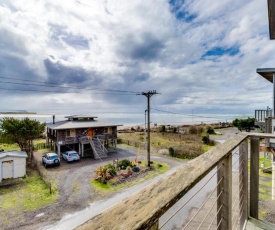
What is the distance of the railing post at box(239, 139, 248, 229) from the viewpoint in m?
2.40

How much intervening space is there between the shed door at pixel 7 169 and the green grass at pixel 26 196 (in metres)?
1.41

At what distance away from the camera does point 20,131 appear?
18047 mm

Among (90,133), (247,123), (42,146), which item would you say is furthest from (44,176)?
(247,123)

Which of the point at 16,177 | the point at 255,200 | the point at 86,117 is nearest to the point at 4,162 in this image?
the point at 16,177

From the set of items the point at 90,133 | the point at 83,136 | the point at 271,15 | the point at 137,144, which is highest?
the point at 271,15

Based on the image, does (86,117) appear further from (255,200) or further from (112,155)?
(255,200)

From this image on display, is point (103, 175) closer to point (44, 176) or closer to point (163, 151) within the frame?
point (44, 176)

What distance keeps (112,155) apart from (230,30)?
16.6m

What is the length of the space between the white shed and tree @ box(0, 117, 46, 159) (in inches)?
142

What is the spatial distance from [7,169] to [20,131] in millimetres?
4561

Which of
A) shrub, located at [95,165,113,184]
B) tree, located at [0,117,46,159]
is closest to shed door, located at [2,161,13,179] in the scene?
tree, located at [0,117,46,159]

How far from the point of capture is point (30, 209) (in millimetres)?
10047

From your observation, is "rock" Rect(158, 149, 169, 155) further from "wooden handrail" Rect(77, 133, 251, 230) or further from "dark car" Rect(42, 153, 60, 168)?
"wooden handrail" Rect(77, 133, 251, 230)

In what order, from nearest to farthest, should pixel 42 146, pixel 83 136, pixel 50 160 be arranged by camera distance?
pixel 50 160 < pixel 83 136 < pixel 42 146
